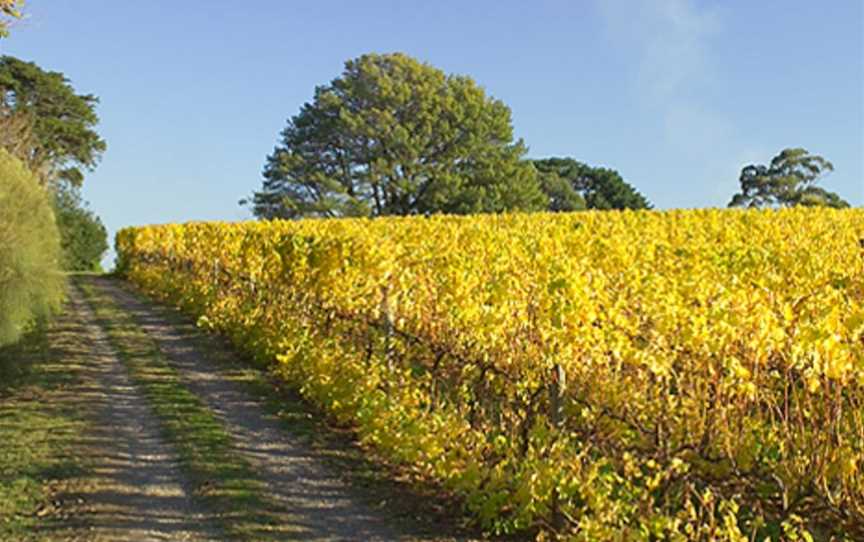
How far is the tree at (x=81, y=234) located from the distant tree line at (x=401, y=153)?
877 cm

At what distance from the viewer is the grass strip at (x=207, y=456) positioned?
6.71m

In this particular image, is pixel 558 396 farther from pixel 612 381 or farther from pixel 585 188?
pixel 585 188

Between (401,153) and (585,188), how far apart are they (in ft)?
69.6

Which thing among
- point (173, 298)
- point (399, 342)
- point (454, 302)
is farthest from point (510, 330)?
point (173, 298)

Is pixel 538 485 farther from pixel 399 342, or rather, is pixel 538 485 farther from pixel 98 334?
pixel 98 334

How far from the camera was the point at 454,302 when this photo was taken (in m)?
8.25

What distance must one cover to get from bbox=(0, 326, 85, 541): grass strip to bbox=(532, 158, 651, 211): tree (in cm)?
4890

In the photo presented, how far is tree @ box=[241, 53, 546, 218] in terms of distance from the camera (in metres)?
48.5

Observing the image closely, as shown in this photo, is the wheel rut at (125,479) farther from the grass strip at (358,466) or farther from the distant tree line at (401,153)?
the distant tree line at (401,153)

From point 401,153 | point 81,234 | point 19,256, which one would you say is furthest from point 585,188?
point 19,256

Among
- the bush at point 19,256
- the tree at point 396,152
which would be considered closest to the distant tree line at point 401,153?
the tree at point 396,152

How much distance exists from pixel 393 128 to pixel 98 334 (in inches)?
1352

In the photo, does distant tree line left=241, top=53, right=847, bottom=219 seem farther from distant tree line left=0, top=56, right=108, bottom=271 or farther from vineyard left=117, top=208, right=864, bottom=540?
vineyard left=117, top=208, right=864, bottom=540

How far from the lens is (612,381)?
22.0 ft
